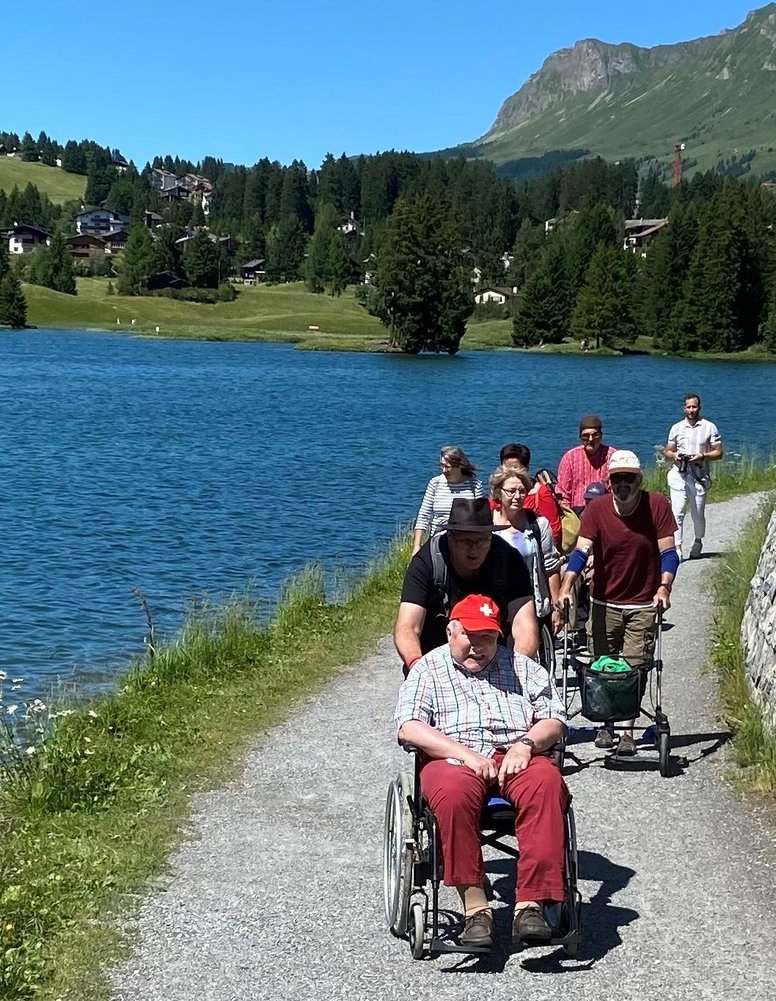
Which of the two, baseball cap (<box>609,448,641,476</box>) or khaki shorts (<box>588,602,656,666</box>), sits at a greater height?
baseball cap (<box>609,448,641,476</box>)

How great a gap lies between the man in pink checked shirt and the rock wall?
2431 millimetres

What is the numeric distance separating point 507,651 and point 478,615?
1.28ft

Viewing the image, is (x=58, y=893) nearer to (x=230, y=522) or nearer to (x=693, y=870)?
(x=693, y=870)

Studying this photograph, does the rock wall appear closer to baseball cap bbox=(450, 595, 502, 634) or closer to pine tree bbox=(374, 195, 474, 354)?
baseball cap bbox=(450, 595, 502, 634)

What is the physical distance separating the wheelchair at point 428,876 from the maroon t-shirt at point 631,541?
3522 mm

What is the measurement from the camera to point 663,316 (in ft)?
407

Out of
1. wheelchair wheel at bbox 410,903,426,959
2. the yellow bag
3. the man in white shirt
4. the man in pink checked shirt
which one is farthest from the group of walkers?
the man in white shirt

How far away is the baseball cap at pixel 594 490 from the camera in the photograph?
12.1 metres

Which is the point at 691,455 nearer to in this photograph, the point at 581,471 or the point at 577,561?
the point at 581,471

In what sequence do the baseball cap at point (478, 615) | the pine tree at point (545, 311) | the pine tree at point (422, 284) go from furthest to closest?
the pine tree at point (545, 311) < the pine tree at point (422, 284) < the baseball cap at point (478, 615)

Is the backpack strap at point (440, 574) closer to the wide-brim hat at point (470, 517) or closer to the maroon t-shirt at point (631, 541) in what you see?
the wide-brim hat at point (470, 517)

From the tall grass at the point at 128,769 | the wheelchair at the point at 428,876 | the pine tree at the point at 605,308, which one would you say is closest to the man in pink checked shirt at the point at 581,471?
the tall grass at the point at 128,769

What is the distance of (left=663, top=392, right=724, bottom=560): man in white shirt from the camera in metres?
17.2

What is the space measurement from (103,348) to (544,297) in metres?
41.5
